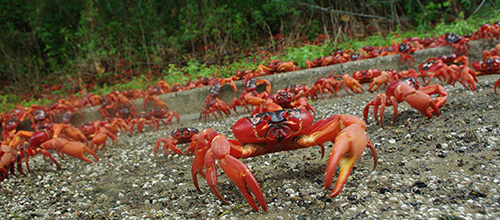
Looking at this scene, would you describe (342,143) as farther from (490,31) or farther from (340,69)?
(490,31)

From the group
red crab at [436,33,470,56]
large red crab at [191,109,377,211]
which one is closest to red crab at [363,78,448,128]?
large red crab at [191,109,377,211]

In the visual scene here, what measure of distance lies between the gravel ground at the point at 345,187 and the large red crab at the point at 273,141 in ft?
0.78

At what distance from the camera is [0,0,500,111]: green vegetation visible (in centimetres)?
932

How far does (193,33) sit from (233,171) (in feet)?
29.0

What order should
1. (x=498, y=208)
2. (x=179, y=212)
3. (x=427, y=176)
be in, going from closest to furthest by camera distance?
(x=498, y=208), (x=427, y=176), (x=179, y=212)

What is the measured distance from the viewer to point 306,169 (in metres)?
2.78

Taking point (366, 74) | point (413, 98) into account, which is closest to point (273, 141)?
point (413, 98)

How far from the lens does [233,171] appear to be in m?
1.99

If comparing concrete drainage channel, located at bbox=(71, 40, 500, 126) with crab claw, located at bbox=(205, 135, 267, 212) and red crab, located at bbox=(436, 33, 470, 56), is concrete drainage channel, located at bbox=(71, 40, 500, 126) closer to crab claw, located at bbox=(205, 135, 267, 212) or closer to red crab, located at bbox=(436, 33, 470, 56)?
red crab, located at bbox=(436, 33, 470, 56)

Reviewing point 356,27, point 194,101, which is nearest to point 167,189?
point 194,101

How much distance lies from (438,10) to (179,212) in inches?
478

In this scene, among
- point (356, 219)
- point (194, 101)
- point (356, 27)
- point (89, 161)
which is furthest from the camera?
point (356, 27)

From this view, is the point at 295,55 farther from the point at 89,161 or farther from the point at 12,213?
the point at 12,213

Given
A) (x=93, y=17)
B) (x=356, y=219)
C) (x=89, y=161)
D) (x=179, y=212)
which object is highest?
(x=93, y=17)
